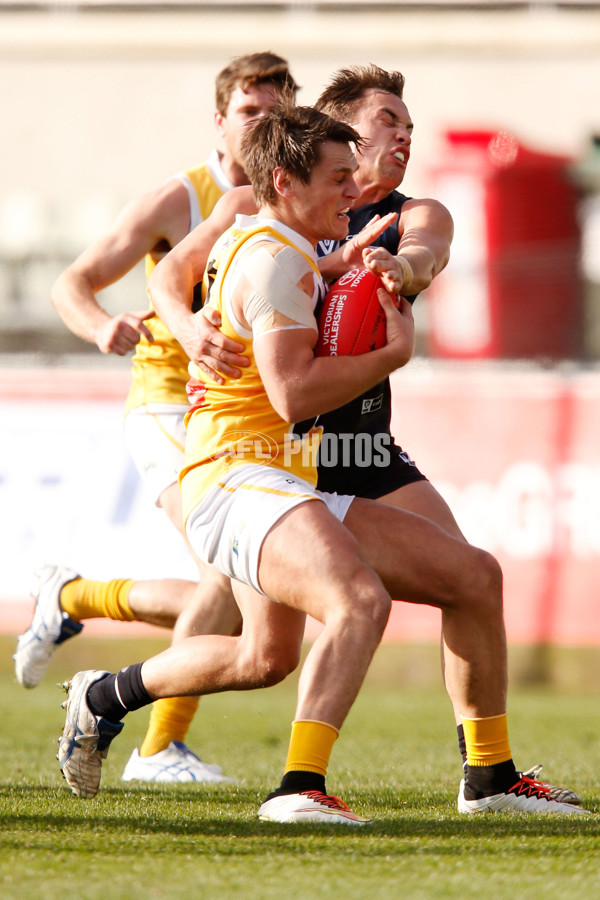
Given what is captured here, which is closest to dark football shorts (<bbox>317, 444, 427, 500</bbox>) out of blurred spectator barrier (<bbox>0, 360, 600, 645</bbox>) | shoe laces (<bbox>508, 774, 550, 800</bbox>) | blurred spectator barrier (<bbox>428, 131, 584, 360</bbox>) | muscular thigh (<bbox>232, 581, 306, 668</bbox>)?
muscular thigh (<bbox>232, 581, 306, 668</bbox>)

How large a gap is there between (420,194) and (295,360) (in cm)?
887

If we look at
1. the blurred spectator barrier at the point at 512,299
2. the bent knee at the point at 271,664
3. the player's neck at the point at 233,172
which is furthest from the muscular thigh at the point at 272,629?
the blurred spectator barrier at the point at 512,299

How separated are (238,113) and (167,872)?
9.59 ft

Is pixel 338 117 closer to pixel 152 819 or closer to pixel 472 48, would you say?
pixel 152 819

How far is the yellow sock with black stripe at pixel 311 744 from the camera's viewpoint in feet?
11.3

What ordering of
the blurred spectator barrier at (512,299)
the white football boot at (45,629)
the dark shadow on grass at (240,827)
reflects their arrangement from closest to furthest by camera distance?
the dark shadow on grass at (240,827), the white football boot at (45,629), the blurred spectator barrier at (512,299)

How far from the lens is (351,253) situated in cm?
384

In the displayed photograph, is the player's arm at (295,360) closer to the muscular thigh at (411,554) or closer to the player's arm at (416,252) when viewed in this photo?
the player's arm at (416,252)

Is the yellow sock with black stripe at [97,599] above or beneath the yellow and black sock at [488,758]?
above

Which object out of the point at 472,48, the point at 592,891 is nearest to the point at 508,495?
the point at 592,891

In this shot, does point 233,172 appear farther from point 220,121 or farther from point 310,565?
point 310,565

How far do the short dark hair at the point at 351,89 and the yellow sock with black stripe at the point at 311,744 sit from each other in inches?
76.6

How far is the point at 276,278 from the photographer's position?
11.3 feet

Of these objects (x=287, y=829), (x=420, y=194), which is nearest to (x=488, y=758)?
(x=287, y=829)
